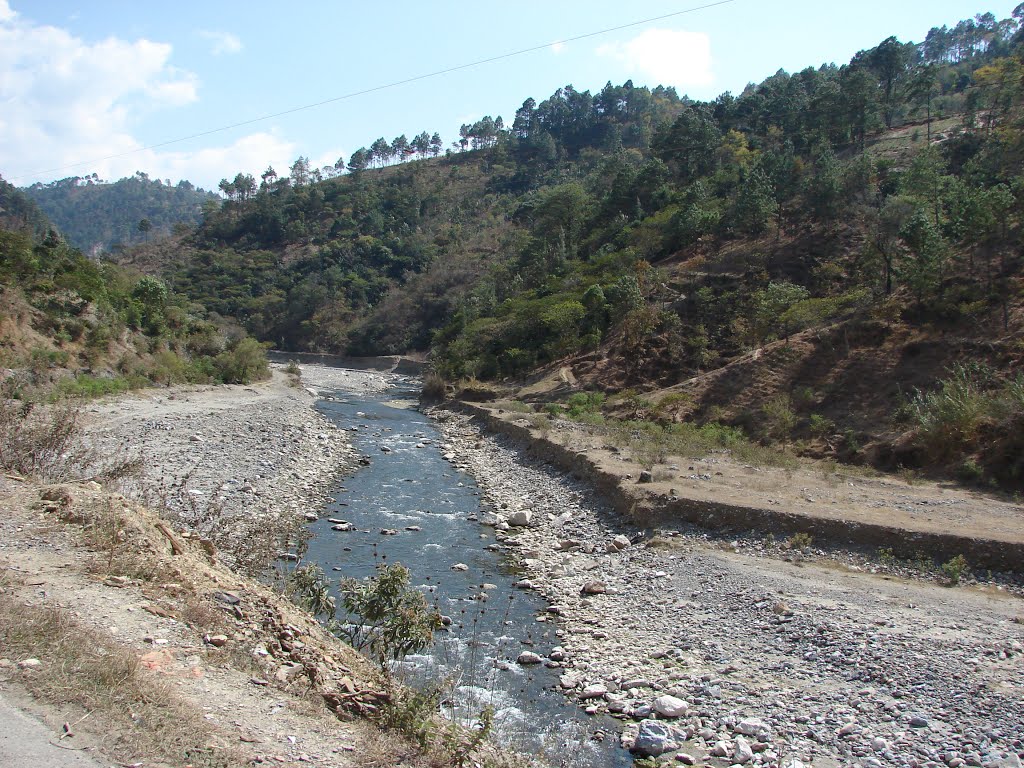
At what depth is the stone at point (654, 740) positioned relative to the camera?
7781mm

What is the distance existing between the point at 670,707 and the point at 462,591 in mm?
4822

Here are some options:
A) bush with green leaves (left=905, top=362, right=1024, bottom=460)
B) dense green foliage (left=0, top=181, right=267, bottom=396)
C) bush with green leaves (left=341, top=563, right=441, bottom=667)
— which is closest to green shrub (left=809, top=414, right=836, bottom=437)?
bush with green leaves (left=905, top=362, right=1024, bottom=460)

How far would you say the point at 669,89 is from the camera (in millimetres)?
141000

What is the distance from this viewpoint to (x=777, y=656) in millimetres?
9586

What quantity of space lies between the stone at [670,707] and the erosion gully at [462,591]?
0.57 metres

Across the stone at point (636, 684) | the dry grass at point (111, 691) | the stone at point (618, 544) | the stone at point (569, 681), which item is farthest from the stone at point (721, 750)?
the stone at point (618, 544)

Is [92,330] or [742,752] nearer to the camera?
[742,752]

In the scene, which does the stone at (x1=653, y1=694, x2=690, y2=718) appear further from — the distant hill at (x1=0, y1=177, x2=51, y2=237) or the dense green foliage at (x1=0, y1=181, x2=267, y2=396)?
the distant hill at (x1=0, y1=177, x2=51, y2=237)

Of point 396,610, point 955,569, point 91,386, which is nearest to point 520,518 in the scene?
point 955,569

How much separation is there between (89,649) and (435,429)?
2697cm

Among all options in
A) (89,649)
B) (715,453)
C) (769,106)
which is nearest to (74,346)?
(715,453)

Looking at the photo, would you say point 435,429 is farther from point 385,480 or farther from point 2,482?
point 2,482

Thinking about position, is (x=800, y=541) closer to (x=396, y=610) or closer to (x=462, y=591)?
(x=462, y=591)

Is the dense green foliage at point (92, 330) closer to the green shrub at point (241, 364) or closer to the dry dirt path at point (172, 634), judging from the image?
the green shrub at point (241, 364)
